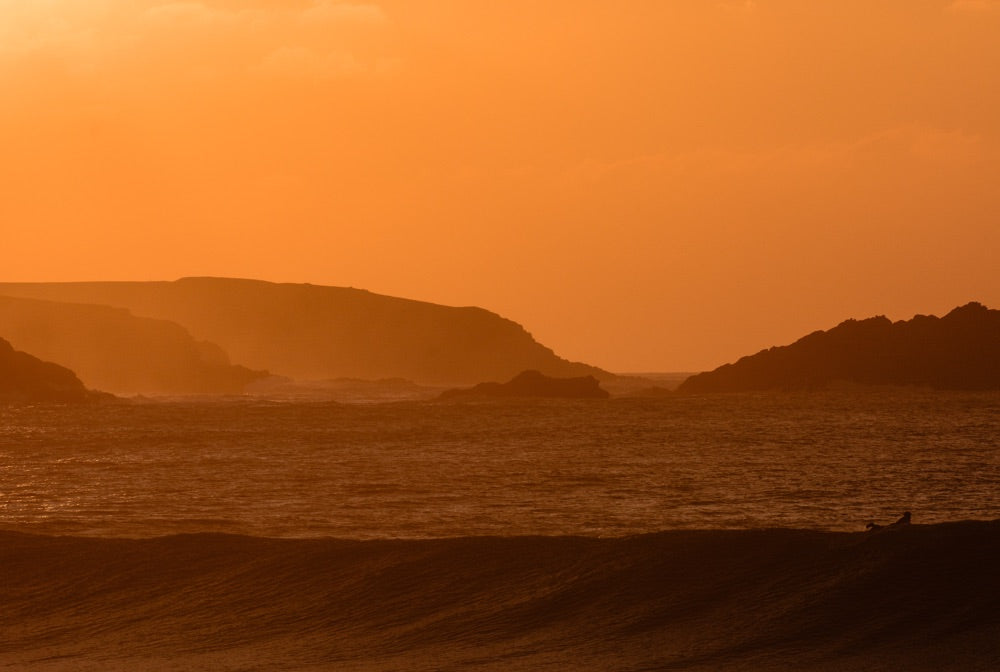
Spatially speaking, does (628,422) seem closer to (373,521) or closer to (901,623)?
(373,521)

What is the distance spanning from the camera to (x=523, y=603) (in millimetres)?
18594

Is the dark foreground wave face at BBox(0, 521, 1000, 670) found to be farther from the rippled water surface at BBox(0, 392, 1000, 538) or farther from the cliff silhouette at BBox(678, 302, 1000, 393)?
the cliff silhouette at BBox(678, 302, 1000, 393)

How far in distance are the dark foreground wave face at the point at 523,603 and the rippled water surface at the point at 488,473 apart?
32.9 feet

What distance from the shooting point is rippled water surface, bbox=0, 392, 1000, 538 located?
116 ft

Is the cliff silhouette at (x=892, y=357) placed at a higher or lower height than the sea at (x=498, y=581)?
higher

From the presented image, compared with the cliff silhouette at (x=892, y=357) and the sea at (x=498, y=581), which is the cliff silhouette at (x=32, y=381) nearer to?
the cliff silhouette at (x=892, y=357)

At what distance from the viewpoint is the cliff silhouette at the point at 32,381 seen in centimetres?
14612

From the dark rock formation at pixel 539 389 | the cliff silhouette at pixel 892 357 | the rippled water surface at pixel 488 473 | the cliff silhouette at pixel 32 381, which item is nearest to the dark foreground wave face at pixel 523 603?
the rippled water surface at pixel 488 473

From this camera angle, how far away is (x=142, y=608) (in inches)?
784

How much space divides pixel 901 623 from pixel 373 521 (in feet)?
66.1

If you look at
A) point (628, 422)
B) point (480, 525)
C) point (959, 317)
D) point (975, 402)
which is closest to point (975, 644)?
point (480, 525)

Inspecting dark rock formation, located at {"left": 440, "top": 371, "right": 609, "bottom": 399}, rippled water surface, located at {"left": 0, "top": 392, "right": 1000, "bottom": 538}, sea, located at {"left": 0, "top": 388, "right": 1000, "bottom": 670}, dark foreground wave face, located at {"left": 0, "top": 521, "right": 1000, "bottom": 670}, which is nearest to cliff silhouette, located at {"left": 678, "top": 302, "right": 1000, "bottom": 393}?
dark rock formation, located at {"left": 440, "top": 371, "right": 609, "bottom": 399}

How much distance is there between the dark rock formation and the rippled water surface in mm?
57254

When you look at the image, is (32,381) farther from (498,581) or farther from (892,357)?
(498,581)
